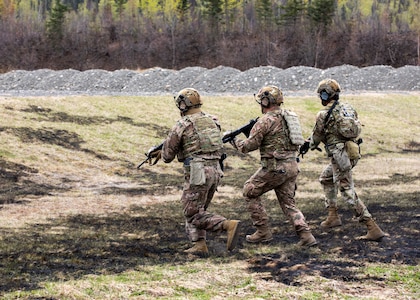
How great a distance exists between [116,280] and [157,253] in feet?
5.72

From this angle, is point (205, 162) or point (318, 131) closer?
point (205, 162)

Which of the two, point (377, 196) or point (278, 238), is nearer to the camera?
point (278, 238)

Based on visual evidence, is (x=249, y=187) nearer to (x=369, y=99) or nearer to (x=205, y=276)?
(x=205, y=276)

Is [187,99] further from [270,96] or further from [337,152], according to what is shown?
[337,152]

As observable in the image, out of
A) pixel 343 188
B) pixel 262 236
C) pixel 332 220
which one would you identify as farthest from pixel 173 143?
pixel 332 220

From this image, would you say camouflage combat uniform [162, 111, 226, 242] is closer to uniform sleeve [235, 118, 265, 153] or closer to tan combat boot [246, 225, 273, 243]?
uniform sleeve [235, 118, 265, 153]

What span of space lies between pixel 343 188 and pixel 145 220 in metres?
4.18

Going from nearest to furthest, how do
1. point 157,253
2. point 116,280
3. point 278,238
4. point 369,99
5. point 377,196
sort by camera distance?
point 116,280
point 157,253
point 278,238
point 377,196
point 369,99

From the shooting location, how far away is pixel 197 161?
27.7ft

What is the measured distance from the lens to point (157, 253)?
8711 mm

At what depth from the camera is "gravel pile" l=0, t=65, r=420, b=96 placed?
41.6 meters

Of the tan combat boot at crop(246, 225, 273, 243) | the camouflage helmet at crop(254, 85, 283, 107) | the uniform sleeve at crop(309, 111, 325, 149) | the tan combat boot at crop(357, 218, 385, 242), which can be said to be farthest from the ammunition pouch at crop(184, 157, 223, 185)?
the tan combat boot at crop(357, 218, 385, 242)

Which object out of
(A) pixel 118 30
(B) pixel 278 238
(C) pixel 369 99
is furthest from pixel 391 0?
(B) pixel 278 238

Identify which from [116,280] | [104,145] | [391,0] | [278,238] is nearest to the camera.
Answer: [116,280]
